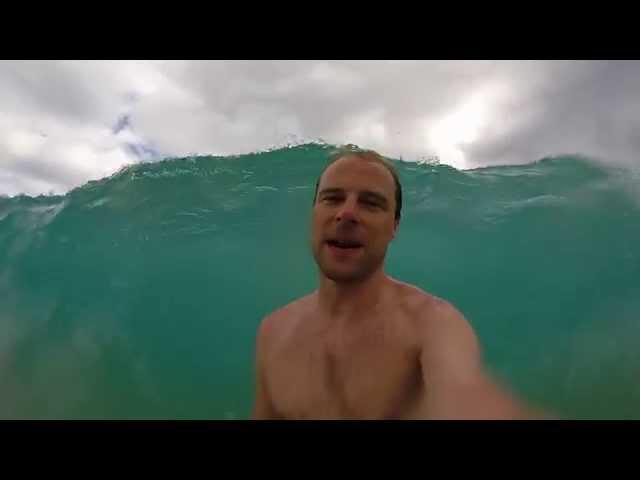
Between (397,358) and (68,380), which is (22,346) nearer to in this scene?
(68,380)

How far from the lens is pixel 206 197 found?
34.0 ft

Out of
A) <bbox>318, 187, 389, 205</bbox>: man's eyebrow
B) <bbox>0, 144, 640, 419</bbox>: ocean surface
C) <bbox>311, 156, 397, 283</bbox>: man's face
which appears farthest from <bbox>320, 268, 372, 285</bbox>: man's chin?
<bbox>0, 144, 640, 419</bbox>: ocean surface

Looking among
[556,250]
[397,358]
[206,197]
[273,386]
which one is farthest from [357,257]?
[556,250]

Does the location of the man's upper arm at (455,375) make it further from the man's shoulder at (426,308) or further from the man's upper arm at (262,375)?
the man's upper arm at (262,375)

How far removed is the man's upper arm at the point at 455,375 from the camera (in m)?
1.18

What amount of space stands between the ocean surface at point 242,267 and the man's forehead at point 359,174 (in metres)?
7.36

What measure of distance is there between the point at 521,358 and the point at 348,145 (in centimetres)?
1043

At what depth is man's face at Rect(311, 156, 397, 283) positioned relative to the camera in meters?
1.62

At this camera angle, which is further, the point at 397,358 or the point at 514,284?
the point at 514,284

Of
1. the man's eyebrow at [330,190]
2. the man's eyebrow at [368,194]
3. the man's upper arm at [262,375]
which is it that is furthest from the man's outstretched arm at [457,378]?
the man's upper arm at [262,375]

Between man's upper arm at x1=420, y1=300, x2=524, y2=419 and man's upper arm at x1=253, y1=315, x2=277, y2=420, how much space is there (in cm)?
69

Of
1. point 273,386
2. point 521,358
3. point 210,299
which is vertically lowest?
point 273,386

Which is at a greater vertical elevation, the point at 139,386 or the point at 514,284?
the point at 514,284

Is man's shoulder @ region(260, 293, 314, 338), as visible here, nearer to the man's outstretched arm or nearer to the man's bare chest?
the man's bare chest
